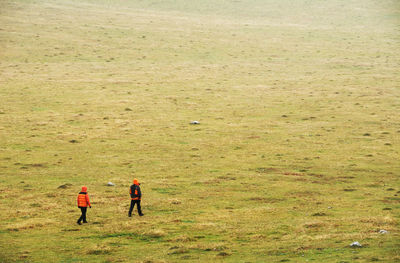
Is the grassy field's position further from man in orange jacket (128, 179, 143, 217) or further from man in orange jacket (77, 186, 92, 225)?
man in orange jacket (77, 186, 92, 225)

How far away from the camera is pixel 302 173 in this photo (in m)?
40.8

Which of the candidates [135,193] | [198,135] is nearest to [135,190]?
[135,193]

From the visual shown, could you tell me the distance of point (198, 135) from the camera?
176 ft

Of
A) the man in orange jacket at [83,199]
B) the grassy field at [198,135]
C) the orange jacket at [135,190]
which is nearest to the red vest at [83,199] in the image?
the man in orange jacket at [83,199]

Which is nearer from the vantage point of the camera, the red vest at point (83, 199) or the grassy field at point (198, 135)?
the grassy field at point (198, 135)

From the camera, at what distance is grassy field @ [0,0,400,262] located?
27109 mm

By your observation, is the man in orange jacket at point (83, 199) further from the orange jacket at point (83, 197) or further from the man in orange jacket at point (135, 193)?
the man in orange jacket at point (135, 193)

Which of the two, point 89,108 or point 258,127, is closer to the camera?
point 258,127

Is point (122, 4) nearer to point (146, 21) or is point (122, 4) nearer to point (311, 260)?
point (146, 21)

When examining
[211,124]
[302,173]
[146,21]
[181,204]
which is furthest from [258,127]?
[146,21]

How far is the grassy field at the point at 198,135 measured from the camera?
27109mm

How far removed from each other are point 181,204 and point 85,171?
11194 millimetres

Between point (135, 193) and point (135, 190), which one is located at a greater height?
point (135, 190)

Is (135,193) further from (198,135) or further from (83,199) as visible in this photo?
(198,135)
